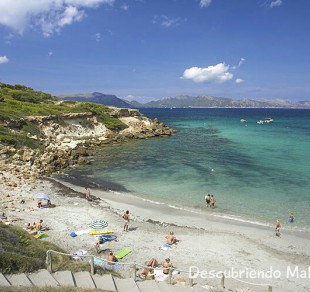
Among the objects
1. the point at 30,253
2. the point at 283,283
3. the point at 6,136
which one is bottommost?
the point at 283,283

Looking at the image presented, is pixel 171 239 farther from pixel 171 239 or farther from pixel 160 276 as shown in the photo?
pixel 160 276

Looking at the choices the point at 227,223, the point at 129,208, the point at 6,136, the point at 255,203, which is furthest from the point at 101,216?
the point at 6,136

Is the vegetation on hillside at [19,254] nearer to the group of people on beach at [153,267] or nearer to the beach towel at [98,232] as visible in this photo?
the group of people on beach at [153,267]

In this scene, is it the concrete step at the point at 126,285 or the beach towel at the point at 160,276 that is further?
the beach towel at the point at 160,276

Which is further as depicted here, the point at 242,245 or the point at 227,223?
the point at 227,223

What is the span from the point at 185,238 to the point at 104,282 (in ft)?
32.7

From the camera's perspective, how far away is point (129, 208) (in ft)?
88.2

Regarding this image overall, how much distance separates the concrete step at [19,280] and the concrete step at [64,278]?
107 cm

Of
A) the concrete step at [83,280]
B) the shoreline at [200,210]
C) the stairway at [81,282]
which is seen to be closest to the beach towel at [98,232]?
the shoreline at [200,210]

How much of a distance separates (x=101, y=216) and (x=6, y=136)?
25.7 metres

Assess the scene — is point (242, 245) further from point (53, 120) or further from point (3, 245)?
point (53, 120)

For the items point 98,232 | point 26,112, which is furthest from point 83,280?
point 26,112

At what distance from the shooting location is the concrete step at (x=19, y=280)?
972 centimetres

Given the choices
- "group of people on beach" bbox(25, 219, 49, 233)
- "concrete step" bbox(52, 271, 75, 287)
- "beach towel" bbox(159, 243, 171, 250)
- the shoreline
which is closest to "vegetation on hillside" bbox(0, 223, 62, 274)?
"concrete step" bbox(52, 271, 75, 287)
